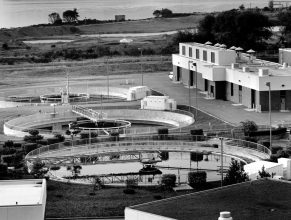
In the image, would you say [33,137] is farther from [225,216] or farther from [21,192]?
[225,216]

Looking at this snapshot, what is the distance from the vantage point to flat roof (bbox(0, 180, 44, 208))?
3450cm

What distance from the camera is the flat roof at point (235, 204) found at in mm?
31281

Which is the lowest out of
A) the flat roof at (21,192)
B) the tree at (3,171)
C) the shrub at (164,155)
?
the shrub at (164,155)

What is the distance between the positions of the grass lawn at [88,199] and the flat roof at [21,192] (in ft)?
6.31

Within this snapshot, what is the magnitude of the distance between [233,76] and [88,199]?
29939 millimetres

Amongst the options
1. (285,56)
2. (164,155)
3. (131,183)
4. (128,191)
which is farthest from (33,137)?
(285,56)

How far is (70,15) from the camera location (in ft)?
562

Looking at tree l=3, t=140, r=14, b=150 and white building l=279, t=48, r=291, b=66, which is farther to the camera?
white building l=279, t=48, r=291, b=66

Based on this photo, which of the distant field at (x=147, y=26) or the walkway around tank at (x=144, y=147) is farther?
the distant field at (x=147, y=26)

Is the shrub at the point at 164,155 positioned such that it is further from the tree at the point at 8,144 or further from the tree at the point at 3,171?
the tree at the point at 3,171

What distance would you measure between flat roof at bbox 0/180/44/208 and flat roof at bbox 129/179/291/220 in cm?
438

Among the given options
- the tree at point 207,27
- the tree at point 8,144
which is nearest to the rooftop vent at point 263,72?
the tree at point 8,144

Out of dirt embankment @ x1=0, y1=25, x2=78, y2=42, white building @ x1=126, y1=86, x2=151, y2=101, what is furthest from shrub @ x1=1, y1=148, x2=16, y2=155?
dirt embankment @ x1=0, y1=25, x2=78, y2=42

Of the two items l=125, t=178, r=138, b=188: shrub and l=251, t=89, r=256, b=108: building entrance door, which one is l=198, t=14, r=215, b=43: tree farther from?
l=125, t=178, r=138, b=188: shrub
